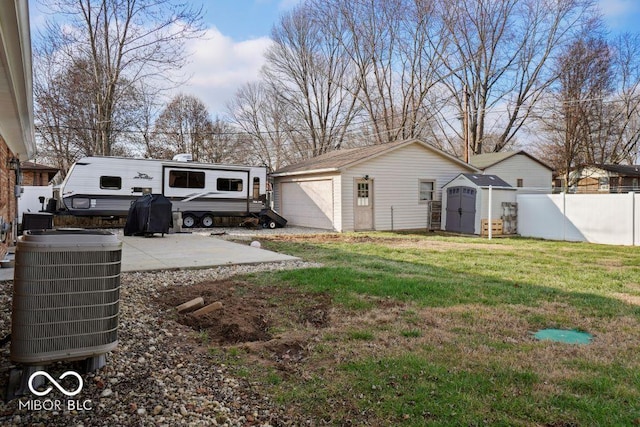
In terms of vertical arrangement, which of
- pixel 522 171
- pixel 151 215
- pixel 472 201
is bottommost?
pixel 151 215

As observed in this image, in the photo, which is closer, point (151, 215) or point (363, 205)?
point (151, 215)

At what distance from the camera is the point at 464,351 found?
341cm

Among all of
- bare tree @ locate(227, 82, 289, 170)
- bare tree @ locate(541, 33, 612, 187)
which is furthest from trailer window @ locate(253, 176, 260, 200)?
bare tree @ locate(541, 33, 612, 187)

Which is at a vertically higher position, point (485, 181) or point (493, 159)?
point (493, 159)

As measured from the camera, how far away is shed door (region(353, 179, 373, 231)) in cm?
1577

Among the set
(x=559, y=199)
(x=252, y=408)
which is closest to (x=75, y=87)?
(x=559, y=199)

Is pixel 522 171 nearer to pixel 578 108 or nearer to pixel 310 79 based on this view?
pixel 578 108

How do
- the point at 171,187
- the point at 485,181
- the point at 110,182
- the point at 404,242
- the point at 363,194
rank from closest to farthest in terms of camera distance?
the point at 404,242 < the point at 110,182 < the point at 485,181 < the point at 363,194 < the point at 171,187

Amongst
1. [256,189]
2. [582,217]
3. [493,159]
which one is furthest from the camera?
[493,159]

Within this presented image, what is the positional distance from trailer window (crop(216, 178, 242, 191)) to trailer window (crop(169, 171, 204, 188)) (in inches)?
28.0

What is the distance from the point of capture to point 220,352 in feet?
11.1

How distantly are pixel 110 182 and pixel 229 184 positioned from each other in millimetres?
4351

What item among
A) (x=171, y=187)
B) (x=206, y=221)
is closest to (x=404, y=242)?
(x=206, y=221)

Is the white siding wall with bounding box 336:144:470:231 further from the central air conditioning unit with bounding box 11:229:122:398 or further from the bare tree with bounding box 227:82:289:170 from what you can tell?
the bare tree with bounding box 227:82:289:170
